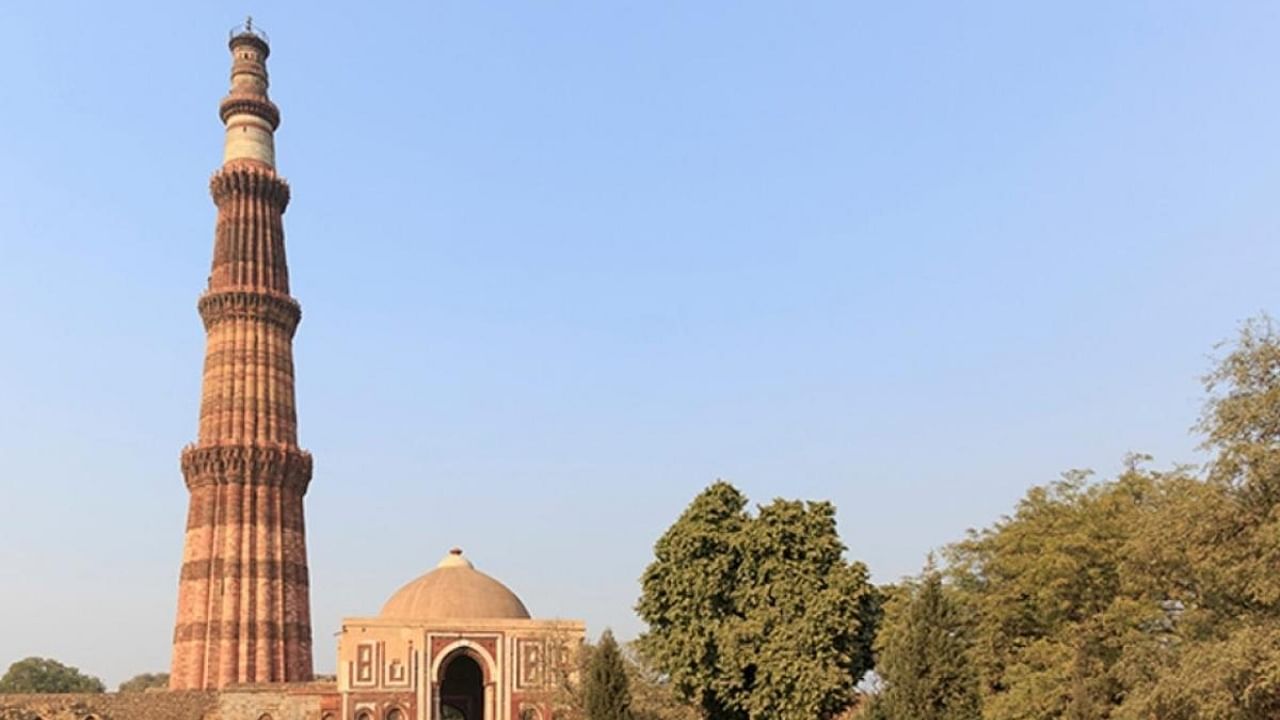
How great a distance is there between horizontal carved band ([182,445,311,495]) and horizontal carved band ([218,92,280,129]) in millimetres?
14940

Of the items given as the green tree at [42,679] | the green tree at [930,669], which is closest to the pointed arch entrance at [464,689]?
the green tree at [930,669]

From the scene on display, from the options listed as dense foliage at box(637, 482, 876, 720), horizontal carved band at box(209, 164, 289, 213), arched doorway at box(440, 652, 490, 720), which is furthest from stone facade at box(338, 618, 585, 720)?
horizontal carved band at box(209, 164, 289, 213)

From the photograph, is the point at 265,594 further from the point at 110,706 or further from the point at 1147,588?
the point at 1147,588

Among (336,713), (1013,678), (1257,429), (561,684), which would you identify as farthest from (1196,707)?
(336,713)

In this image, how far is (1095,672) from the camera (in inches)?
1022

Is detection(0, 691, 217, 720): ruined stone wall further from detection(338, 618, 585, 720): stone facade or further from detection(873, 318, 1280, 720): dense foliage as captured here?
detection(873, 318, 1280, 720): dense foliage

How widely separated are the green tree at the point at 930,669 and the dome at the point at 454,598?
21.8 m

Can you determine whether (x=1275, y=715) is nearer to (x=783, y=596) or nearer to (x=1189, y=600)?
(x=1189, y=600)

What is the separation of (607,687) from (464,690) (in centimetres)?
2073

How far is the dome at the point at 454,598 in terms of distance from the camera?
43.8m

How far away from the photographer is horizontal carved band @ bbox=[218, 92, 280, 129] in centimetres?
5316

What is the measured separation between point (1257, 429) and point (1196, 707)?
16.1ft

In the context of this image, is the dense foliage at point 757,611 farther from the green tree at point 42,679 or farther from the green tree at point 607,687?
the green tree at point 42,679

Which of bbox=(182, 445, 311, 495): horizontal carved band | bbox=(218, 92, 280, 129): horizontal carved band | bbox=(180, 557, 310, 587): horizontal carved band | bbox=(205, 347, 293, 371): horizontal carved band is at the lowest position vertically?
bbox=(180, 557, 310, 587): horizontal carved band
